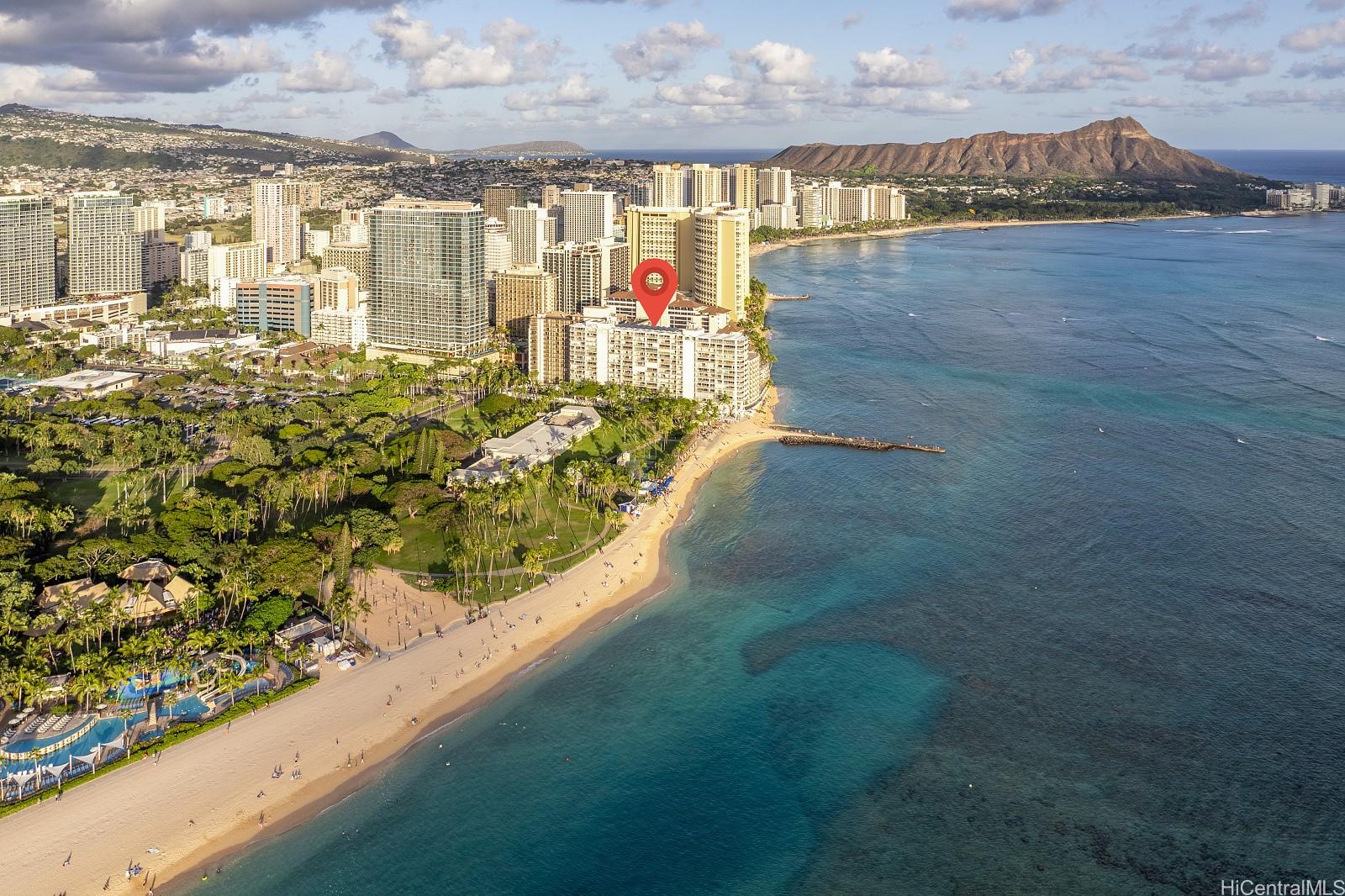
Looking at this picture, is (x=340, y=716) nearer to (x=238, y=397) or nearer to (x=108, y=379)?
(x=238, y=397)

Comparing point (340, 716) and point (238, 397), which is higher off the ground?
point (238, 397)

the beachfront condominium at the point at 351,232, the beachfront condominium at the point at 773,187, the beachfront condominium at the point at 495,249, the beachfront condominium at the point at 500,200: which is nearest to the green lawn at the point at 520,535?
the beachfront condominium at the point at 495,249

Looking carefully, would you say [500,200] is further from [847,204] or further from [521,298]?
[847,204]

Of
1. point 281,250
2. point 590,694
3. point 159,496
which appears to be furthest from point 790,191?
point 590,694

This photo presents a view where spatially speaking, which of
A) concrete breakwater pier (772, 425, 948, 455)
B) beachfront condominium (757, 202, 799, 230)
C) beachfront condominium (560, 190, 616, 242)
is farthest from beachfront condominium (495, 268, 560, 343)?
beachfront condominium (757, 202, 799, 230)

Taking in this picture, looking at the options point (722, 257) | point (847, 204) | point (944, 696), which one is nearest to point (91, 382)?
point (722, 257)

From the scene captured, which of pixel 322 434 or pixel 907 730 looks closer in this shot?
pixel 907 730

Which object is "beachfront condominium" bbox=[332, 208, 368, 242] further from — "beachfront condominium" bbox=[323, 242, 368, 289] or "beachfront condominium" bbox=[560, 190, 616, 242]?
"beachfront condominium" bbox=[560, 190, 616, 242]
